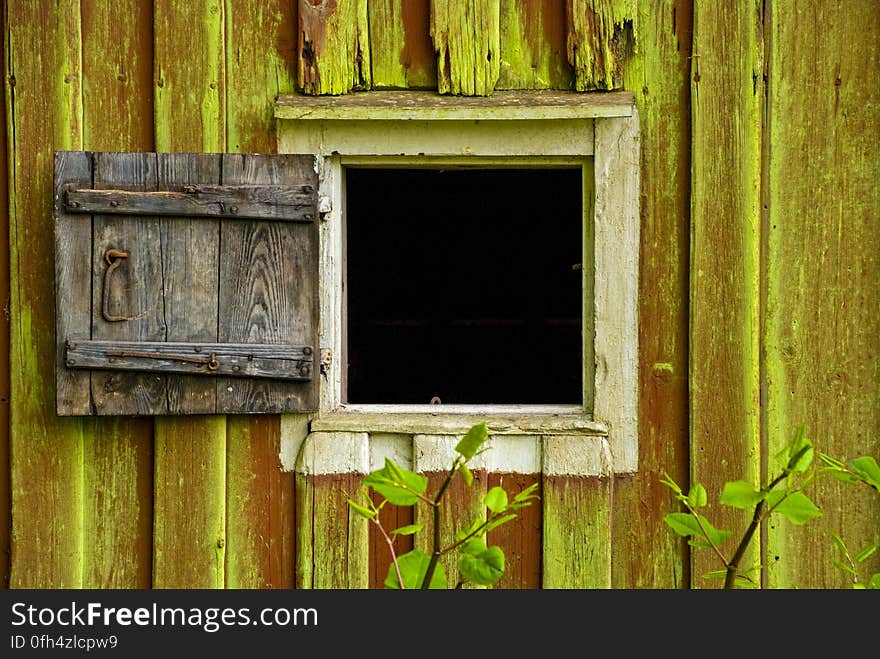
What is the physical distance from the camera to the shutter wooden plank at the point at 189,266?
107 inches

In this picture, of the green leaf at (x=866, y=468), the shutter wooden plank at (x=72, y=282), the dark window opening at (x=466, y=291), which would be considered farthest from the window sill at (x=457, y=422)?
the dark window opening at (x=466, y=291)

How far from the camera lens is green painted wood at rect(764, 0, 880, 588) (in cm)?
274

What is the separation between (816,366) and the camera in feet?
9.06

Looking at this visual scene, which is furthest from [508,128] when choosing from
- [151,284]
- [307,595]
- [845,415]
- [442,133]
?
[307,595]

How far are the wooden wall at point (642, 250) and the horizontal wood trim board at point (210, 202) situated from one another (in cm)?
20

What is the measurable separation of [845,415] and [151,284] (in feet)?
6.99

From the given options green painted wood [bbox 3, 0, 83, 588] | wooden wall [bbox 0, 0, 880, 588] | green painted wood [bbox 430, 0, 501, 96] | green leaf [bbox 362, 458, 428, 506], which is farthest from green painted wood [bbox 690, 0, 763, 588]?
green painted wood [bbox 3, 0, 83, 588]

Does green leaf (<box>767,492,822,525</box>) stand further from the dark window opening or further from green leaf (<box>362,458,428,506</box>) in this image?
the dark window opening

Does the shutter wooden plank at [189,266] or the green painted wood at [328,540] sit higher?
the shutter wooden plank at [189,266]

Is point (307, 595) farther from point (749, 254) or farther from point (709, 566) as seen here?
point (749, 254)

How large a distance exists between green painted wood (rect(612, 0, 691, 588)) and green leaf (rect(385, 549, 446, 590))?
158cm

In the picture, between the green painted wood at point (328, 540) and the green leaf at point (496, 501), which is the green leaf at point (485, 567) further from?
the green painted wood at point (328, 540)

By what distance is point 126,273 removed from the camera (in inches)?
106

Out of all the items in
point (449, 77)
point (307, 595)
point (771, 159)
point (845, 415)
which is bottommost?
point (307, 595)
